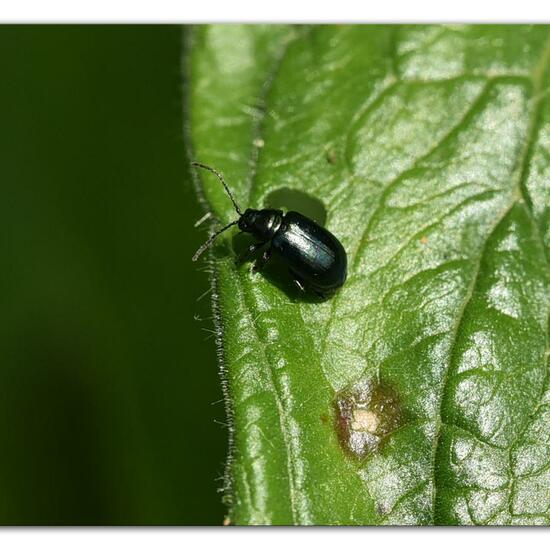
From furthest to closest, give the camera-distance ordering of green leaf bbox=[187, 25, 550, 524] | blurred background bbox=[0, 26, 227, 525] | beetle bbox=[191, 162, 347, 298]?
blurred background bbox=[0, 26, 227, 525] → beetle bbox=[191, 162, 347, 298] → green leaf bbox=[187, 25, 550, 524]

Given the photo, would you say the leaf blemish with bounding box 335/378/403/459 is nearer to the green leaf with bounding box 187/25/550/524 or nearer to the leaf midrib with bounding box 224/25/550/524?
the green leaf with bounding box 187/25/550/524

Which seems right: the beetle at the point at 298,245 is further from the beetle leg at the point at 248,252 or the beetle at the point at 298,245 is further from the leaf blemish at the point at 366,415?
the leaf blemish at the point at 366,415

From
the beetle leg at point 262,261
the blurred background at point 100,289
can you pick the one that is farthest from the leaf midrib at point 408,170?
the blurred background at point 100,289

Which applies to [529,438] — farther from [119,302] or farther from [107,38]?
[107,38]

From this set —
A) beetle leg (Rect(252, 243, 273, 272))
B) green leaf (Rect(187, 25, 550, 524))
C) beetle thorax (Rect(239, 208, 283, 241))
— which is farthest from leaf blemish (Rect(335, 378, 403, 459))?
beetle thorax (Rect(239, 208, 283, 241))

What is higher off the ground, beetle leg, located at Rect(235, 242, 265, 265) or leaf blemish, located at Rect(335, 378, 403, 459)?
beetle leg, located at Rect(235, 242, 265, 265)

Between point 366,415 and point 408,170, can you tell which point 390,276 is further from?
point 366,415
